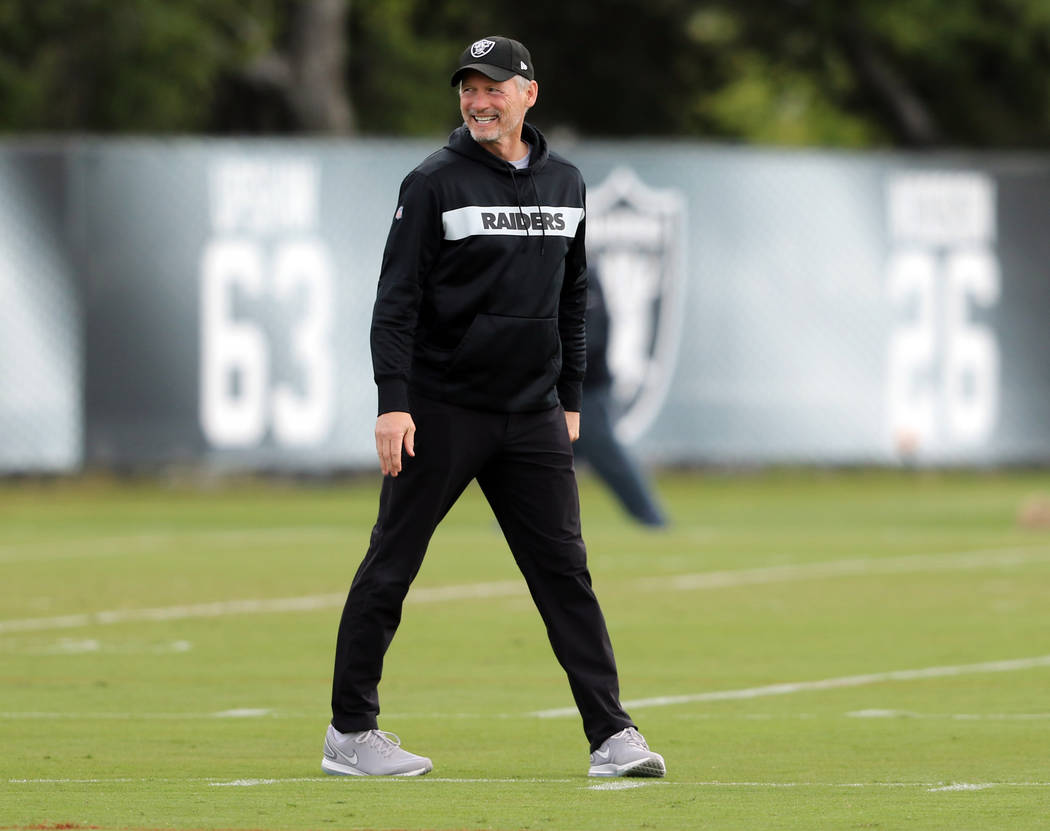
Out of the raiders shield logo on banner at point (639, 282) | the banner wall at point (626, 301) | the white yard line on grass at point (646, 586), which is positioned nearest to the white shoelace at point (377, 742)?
the white yard line on grass at point (646, 586)

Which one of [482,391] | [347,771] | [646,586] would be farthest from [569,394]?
[646,586]

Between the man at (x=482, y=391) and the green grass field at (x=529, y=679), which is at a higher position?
the man at (x=482, y=391)

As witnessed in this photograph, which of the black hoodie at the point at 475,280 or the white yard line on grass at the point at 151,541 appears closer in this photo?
the black hoodie at the point at 475,280

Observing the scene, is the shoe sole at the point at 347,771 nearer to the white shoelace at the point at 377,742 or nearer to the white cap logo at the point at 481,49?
the white shoelace at the point at 377,742

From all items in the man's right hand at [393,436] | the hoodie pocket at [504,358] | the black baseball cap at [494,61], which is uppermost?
the black baseball cap at [494,61]

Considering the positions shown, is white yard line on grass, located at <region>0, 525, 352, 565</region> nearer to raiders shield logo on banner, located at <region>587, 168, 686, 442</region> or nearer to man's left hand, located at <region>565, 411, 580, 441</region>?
raiders shield logo on banner, located at <region>587, 168, 686, 442</region>

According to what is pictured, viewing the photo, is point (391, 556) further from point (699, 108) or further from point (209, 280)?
point (699, 108)

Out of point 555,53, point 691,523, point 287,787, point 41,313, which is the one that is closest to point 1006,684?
point 287,787

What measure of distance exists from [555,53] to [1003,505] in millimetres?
14489

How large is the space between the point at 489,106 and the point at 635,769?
6.84ft

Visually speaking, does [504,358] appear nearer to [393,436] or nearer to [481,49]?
[393,436]

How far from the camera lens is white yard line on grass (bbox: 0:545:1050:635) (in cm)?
1316

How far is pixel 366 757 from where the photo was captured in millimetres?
7660

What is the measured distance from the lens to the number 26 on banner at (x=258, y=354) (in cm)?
2314
